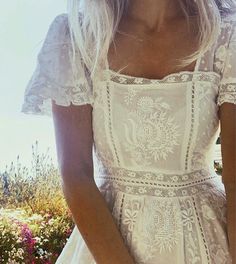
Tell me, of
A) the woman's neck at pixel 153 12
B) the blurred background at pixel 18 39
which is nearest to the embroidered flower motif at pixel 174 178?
the woman's neck at pixel 153 12

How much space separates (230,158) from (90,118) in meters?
0.23

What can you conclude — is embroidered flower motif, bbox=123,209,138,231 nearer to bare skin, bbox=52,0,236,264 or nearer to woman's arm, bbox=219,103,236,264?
bare skin, bbox=52,0,236,264

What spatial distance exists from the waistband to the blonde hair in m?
0.17

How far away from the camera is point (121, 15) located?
3.03ft

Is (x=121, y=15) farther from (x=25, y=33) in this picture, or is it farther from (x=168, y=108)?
(x=25, y=33)

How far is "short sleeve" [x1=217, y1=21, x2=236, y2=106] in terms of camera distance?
0.84m

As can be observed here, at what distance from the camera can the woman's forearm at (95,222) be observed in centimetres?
80

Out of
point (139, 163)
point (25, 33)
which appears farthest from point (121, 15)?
point (25, 33)

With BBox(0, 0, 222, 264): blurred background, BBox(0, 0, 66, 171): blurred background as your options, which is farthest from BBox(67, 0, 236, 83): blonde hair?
BBox(0, 0, 66, 171): blurred background

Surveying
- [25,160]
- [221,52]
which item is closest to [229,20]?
[221,52]

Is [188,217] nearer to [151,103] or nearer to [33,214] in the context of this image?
[151,103]

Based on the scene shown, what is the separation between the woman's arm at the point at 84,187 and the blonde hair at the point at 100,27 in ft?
0.25

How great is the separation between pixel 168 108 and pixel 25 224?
1.47 meters

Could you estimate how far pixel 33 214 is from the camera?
7.75 feet
